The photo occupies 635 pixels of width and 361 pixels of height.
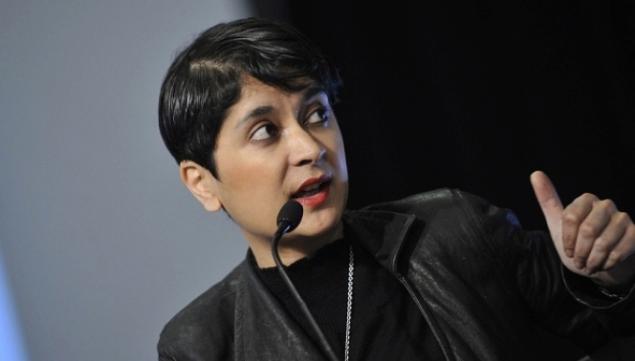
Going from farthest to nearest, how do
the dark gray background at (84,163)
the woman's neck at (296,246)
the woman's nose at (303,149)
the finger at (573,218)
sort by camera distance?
the dark gray background at (84,163) < the woman's neck at (296,246) < the woman's nose at (303,149) < the finger at (573,218)

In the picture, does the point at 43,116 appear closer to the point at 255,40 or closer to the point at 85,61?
the point at 85,61

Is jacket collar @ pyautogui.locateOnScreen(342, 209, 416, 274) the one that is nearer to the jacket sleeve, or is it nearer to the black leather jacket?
the black leather jacket

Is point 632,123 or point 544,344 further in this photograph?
point 632,123

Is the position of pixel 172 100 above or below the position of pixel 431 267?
above

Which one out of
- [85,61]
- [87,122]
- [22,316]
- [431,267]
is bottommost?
[431,267]

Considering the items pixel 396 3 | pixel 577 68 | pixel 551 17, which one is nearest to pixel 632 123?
pixel 577 68

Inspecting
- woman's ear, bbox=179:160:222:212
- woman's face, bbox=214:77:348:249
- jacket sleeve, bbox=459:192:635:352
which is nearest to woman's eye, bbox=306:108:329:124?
woman's face, bbox=214:77:348:249

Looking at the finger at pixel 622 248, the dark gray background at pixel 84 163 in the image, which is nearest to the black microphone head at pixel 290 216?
the finger at pixel 622 248

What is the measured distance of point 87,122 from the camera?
2.04m

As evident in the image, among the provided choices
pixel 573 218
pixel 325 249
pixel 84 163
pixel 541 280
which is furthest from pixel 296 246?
pixel 84 163

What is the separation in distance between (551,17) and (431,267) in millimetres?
808

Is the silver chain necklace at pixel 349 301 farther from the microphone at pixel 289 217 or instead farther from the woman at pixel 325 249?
the microphone at pixel 289 217

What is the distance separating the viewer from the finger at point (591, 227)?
48.5 inches

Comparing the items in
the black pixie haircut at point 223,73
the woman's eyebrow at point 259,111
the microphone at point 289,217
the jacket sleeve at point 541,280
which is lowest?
the jacket sleeve at point 541,280
